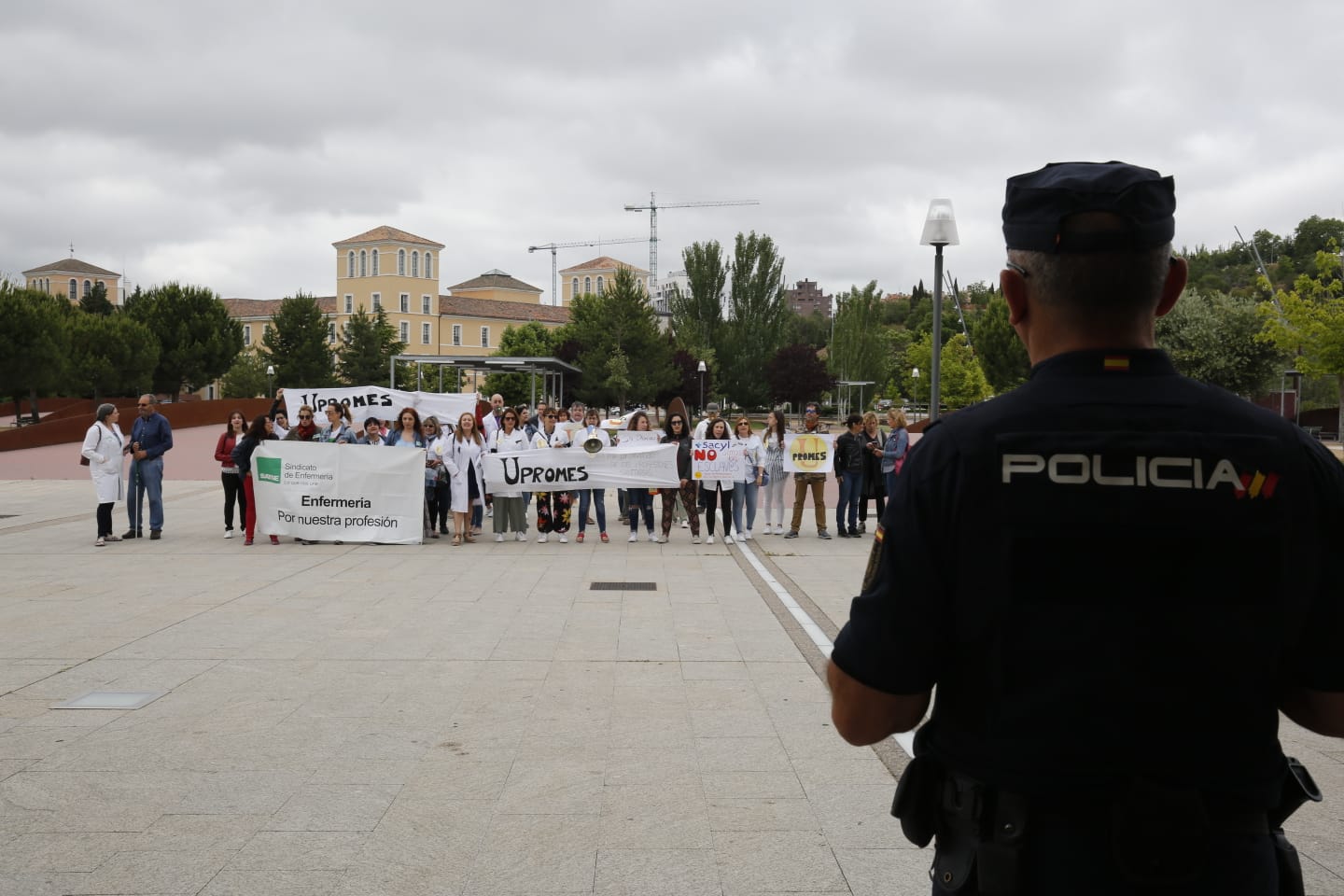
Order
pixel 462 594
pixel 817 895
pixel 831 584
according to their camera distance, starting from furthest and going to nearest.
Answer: pixel 831 584 < pixel 462 594 < pixel 817 895

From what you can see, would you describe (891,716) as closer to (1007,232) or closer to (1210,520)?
(1210,520)

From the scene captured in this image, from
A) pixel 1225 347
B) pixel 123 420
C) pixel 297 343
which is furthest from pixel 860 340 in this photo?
pixel 123 420

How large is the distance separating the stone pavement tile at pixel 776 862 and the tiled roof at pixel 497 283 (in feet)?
511

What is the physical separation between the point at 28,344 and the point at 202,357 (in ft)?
64.8

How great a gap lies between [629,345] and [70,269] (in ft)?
353

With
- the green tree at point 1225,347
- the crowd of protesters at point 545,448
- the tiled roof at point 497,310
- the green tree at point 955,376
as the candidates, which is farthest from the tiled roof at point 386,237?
the crowd of protesters at point 545,448

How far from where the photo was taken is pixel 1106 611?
179 cm

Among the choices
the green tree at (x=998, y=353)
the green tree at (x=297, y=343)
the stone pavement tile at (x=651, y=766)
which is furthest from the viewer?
the green tree at (x=297, y=343)


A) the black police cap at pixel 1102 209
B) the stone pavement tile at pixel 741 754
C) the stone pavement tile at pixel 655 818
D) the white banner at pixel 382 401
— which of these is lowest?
the stone pavement tile at pixel 741 754

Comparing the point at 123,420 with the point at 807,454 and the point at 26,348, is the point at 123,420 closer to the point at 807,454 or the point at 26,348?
the point at 26,348

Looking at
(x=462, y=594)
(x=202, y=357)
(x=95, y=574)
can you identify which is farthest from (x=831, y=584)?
(x=202, y=357)

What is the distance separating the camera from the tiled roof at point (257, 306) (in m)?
134

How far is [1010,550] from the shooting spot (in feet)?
5.95

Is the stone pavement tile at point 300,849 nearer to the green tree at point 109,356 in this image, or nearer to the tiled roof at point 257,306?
the green tree at point 109,356
